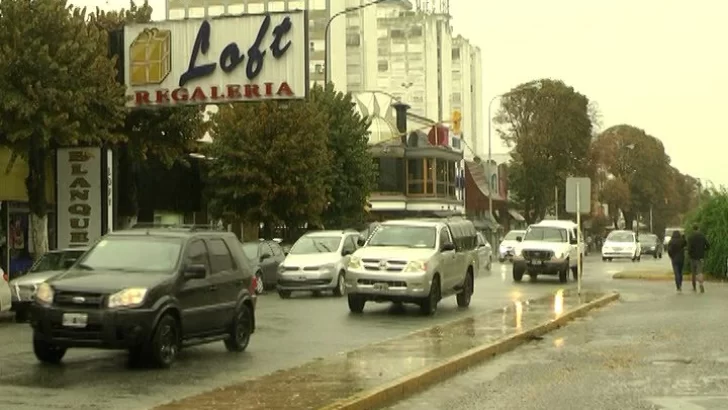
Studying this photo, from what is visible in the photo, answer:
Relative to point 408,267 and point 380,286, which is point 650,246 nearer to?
point 408,267

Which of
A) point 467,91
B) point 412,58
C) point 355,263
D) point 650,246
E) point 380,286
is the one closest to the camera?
point 380,286

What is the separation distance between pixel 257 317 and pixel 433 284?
11.7 ft

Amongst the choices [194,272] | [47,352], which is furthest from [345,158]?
[47,352]

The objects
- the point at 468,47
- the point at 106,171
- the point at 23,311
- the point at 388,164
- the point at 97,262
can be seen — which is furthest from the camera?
the point at 468,47

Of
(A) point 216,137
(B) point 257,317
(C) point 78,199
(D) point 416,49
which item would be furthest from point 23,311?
(D) point 416,49

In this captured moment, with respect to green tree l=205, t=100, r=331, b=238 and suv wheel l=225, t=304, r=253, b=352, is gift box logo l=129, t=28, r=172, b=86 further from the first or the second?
suv wheel l=225, t=304, r=253, b=352

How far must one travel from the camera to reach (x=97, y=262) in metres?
14.2

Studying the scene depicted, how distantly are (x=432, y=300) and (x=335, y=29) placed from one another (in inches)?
3412

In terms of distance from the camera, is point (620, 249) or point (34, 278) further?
point (620, 249)

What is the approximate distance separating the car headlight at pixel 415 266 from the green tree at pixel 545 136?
6252 cm

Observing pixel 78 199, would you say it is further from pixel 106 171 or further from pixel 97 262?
pixel 97 262

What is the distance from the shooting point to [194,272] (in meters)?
14.1

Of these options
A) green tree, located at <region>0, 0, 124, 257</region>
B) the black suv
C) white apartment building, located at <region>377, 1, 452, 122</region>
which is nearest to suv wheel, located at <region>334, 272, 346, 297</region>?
green tree, located at <region>0, 0, 124, 257</region>

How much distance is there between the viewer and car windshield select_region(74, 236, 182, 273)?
46.1 feet
